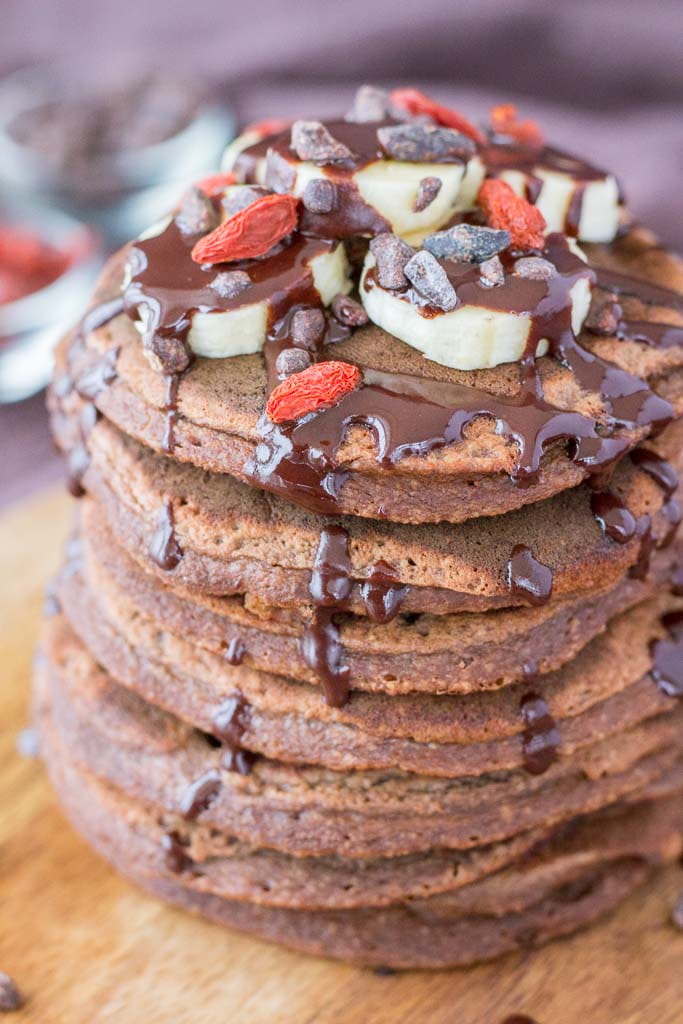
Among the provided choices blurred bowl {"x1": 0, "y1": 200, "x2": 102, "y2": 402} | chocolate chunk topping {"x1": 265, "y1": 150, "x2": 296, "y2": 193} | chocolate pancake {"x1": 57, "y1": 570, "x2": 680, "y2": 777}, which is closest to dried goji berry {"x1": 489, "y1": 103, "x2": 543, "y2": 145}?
chocolate chunk topping {"x1": 265, "y1": 150, "x2": 296, "y2": 193}

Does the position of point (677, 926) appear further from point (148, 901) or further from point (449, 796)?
point (148, 901)

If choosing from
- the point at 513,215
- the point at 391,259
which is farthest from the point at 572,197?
the point at 391,259

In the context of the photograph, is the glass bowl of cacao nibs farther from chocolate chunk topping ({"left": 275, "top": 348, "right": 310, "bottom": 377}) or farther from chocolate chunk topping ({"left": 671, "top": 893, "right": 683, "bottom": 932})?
chocolate chunk topping ({"left": 671, "top": 893, "right": 683, "bottom": 932})

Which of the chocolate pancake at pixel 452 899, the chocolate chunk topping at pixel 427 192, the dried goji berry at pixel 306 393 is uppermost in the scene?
the chocolate chunk topping at pixel 427 192

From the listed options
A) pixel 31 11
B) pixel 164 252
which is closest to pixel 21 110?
pixel 31 11

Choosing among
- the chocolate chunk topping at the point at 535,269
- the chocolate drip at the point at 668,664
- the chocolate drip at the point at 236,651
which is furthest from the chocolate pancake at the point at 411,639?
the chocolate chunk topping at the point at 535,269

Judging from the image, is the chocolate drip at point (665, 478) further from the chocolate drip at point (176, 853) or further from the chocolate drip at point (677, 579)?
the chocolate drip at point (176, 853)

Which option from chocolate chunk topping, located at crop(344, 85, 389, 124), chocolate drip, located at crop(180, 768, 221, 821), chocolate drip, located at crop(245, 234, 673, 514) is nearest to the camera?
chocolate drip, located at crop(245, 234, 673, 514)
